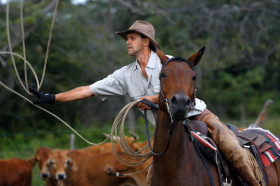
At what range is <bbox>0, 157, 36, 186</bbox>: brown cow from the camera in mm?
9820

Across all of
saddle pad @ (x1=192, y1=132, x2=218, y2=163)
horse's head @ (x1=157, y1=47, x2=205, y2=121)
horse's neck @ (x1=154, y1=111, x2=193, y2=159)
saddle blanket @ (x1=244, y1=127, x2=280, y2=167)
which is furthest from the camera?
saddle blanket @ (x1=244, y1=127, x2=280, y2=167)

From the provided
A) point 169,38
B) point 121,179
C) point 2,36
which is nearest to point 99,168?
point 121,179

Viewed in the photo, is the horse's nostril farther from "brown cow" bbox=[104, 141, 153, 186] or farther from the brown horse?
"brown cow" bbox=[104, 141, 153, 186]

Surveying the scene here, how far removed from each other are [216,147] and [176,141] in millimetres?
699

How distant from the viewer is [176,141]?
460cm

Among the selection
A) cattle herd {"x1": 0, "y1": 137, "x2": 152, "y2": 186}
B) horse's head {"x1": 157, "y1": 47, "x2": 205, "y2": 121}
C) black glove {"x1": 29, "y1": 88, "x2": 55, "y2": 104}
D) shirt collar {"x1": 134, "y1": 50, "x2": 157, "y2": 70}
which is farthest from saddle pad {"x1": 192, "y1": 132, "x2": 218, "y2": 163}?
cattle herd {"x1": 0, "y1": 137, "x2": 152, "y2": 186}

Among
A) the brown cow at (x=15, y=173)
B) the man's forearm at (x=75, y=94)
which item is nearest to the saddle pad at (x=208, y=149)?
the man's forearm at (x=75, y=94)

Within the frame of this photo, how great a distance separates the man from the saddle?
107 mm

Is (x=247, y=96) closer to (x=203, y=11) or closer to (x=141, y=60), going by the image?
(x=203, y=11)

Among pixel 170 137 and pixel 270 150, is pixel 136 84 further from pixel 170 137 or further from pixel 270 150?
pixel 270 150

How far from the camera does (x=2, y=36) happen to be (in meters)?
17.0

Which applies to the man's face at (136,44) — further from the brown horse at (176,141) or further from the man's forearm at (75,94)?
the brown horse at (176,141)

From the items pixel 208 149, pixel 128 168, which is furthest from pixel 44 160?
pixel 208 149

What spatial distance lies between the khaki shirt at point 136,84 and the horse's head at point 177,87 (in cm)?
85
